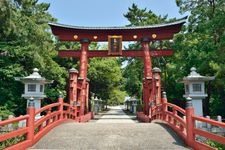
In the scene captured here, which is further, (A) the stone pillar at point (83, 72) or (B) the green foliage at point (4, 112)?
(B) the green foliage at point (4, 112)

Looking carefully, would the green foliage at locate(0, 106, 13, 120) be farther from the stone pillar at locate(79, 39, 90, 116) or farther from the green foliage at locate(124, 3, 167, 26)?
the green foliage at locate(124, 3, 167, 26)

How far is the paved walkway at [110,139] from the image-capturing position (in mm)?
7937

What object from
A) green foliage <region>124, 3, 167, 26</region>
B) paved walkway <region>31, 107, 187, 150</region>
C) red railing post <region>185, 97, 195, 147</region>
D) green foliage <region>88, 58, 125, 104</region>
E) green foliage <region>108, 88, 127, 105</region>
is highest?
green foliage <region>124, 3, 167, 26</region>

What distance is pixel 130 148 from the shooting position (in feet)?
25.4

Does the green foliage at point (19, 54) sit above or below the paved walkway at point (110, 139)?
above

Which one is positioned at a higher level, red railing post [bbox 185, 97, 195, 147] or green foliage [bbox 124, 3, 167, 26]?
green foliage [bbox 124, 3, 167, 26]

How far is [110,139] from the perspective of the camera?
8.71 meters

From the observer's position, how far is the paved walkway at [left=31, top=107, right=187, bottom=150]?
7.94 m

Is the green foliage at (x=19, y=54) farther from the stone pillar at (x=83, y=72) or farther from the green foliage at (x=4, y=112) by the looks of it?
the stone pillar at (x=83, y=72)

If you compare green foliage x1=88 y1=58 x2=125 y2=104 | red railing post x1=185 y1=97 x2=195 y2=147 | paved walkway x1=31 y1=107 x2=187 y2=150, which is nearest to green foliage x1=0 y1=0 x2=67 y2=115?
green foliage x1=88 y1=58 x2=125 y2=104

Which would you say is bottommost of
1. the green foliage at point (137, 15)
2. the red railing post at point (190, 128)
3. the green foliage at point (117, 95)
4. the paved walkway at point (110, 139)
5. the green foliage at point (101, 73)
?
the paved walkway at point (110, 139)

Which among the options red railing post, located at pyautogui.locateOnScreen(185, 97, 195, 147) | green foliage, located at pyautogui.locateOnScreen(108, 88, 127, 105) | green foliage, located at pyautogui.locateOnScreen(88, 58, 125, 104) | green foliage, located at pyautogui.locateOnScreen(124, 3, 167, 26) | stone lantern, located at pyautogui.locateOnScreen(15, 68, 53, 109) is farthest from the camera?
green foliage, located at pyautogui.locateOnScreen(108, 88, 127, 105)

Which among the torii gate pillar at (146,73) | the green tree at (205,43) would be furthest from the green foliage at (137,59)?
the torii gate pillar at (146,73)

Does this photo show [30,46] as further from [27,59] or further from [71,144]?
[71,144]
